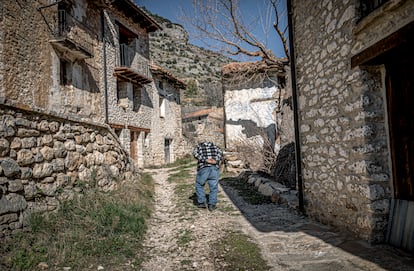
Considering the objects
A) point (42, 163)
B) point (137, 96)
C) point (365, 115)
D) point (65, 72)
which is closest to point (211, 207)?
point (42, 163)

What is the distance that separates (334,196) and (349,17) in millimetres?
2395

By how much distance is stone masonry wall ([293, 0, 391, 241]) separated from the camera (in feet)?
10.6

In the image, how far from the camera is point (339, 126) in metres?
3.69

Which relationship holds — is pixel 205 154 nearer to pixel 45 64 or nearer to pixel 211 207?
pixel 211 207

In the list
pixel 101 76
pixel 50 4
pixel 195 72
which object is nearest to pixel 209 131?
pixel 101 76

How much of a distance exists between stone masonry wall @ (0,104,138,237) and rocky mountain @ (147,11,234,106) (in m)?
30.2

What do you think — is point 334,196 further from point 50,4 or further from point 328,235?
point 50,4

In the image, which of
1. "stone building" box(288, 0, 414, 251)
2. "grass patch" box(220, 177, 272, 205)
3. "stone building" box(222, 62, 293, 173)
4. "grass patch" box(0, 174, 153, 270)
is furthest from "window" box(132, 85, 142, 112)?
"stone building" box(288, 0, 414, 251)

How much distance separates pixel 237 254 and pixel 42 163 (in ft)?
9.56

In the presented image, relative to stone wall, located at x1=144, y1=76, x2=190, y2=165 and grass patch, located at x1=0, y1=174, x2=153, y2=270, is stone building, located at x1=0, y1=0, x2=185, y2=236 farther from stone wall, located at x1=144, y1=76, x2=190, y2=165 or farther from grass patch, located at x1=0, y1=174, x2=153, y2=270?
grass patch, located at x1=0, y1=174, x2=153, y2=270

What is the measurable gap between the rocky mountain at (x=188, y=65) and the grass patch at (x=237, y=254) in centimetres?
3180

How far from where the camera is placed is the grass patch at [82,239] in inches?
106

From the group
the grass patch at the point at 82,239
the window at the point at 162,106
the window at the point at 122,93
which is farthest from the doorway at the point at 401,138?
the window at the point at 162,106

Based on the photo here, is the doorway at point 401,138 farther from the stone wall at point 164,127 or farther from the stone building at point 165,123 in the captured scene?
the stone building at point 165,123
